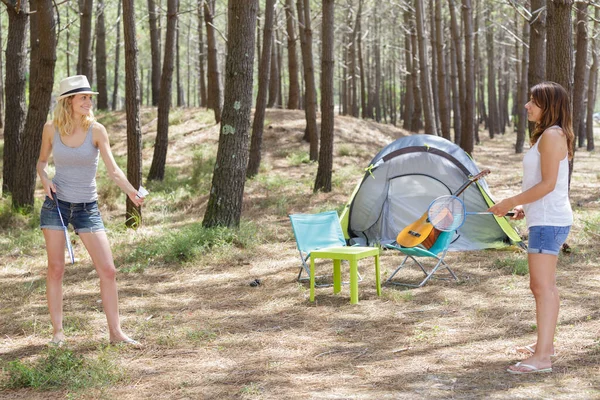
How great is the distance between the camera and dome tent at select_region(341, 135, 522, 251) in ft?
35.2

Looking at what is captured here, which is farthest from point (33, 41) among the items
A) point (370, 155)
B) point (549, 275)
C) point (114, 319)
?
point (549, 275)

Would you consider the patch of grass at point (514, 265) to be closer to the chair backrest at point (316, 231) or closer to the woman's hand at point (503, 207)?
the chair backrest at point (316, 231)

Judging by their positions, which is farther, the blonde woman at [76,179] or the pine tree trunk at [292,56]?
the pine tree trunk at [292,56]

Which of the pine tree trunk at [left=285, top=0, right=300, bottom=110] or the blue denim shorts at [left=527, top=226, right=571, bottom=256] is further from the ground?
the pine tree trunk at [left=285, top=0, right=300, bottom=110]

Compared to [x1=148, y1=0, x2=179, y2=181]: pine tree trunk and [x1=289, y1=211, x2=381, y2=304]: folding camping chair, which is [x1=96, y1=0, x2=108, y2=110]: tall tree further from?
[x1=289, y1=211, x2=381, y2=304]: folding camping chair

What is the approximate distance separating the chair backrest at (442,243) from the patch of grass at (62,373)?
4385mm

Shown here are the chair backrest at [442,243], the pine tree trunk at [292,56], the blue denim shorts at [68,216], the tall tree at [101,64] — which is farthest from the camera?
the tall tree at [101,64]

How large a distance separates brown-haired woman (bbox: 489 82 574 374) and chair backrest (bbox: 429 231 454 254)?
351 cm

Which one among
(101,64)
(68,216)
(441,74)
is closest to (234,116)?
(68,216)

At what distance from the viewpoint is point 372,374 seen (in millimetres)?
5031

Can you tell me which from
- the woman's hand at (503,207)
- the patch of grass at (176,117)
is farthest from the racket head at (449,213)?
the patch of grass at (176,117)

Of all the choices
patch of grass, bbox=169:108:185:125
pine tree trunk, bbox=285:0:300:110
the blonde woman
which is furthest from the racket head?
patch of grass, bbox=169:108:185:125

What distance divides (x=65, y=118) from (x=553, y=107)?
3524mm

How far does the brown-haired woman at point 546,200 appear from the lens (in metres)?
4.63
